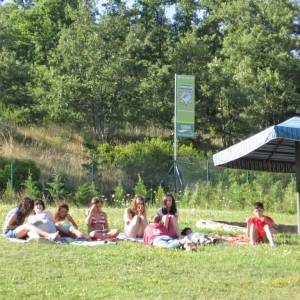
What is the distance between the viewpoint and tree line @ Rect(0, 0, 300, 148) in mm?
34656

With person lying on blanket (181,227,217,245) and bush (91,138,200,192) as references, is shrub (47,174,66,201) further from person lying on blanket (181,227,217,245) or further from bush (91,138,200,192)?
person lying on blanket (181,227,217,245)

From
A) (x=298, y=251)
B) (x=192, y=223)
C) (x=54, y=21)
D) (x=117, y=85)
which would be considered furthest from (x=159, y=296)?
(x=54, y=21)

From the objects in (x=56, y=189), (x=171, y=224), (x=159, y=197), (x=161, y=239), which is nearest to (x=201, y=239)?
(x=171, y=224)

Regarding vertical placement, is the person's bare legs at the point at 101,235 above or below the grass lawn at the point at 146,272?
above

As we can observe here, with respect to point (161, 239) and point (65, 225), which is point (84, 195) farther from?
point (161, 239)

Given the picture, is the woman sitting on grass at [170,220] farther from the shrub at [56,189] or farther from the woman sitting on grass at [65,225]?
the shrub at [56,189]

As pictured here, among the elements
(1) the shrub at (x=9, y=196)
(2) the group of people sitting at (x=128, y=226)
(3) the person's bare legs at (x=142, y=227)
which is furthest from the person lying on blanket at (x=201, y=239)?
(1) the shrub at (x=9, y=196)

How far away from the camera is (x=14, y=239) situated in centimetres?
1235

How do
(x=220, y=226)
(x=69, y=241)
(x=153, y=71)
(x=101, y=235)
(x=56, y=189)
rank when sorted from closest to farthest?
(x=69, y=241)
(x=101, y=235)
(x=220, y=226)
(x=56, y=189)
(x=153, y=71)

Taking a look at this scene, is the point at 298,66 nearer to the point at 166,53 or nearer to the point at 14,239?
the point at 166,53

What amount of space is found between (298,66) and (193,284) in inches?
1231

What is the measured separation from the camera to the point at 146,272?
954 centimetres

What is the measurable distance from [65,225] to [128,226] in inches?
46.9

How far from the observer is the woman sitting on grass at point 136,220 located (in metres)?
13.4
